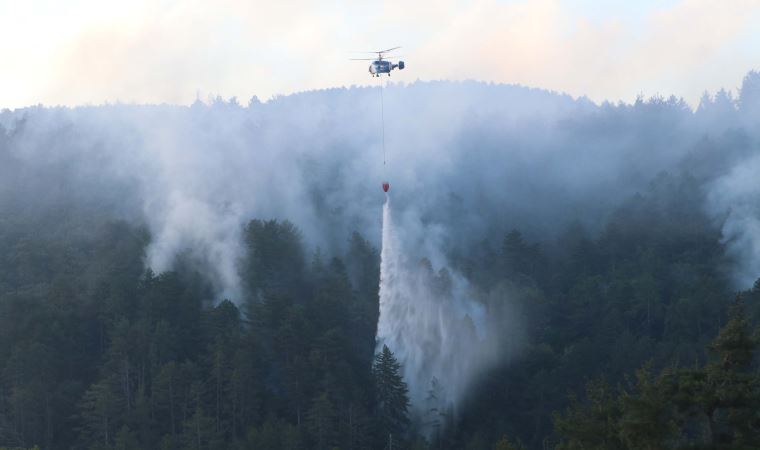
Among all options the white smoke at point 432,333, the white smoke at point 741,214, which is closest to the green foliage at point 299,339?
the white smoke at point 432,333

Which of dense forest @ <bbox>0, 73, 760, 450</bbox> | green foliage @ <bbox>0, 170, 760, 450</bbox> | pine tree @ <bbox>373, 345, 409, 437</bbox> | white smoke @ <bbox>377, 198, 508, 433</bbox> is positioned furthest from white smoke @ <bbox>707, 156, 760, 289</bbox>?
pine tree @ <bbox>373, 345, 409, 437</bbox>

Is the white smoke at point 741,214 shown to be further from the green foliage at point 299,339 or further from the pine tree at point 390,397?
the pine tree at point 390,397

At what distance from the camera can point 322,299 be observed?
99500 mm

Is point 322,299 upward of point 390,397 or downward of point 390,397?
upward

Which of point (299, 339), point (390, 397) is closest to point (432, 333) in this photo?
point (299, 339)

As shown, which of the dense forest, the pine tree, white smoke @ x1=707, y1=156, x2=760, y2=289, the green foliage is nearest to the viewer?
the green foliage

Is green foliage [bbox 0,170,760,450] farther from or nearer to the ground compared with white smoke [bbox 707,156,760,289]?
nearer to the ground

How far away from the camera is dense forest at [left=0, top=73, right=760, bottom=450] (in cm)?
8731

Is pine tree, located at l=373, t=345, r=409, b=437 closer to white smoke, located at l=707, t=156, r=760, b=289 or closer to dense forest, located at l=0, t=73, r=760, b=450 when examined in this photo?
dense forest, located at l=0, t=73, r=760, b=450

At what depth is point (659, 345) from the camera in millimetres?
95250

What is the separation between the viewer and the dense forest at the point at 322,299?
286ft

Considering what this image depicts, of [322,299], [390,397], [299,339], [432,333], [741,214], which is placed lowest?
[390,397]

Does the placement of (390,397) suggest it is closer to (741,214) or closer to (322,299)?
(322,299)

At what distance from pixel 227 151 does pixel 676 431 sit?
355ft
